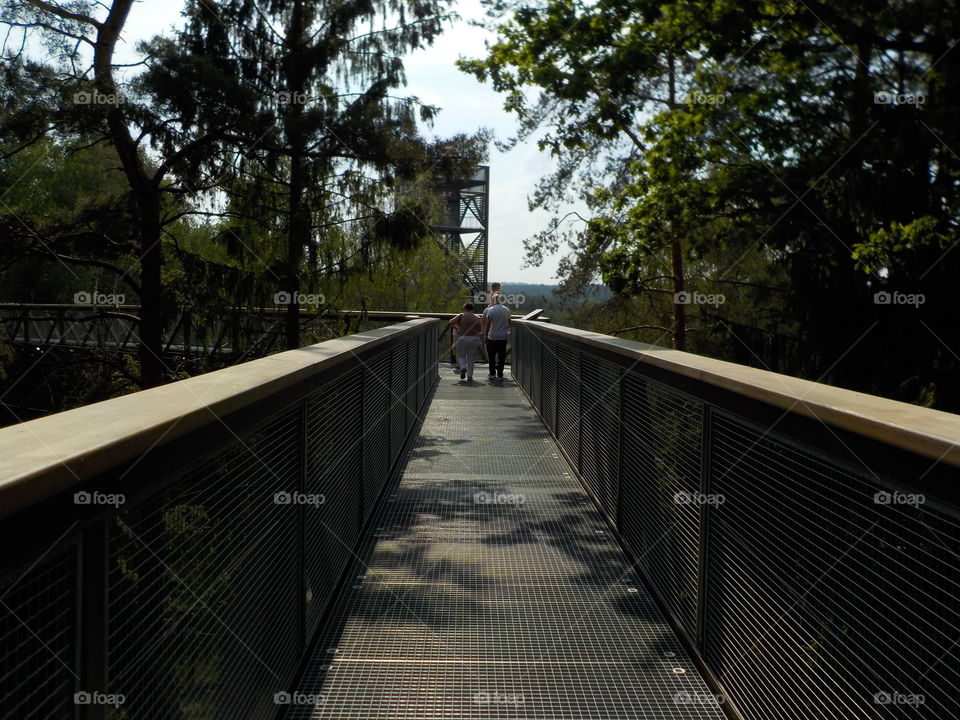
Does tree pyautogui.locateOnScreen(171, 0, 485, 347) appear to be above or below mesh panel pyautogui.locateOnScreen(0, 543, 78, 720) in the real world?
above

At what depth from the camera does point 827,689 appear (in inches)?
108

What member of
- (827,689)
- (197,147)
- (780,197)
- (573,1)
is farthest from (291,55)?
(827,689)

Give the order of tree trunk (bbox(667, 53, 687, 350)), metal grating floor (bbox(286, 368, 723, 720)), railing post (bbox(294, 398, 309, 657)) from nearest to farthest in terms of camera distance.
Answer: metal grating floor (bbox(286, 368, 723, 720)) < railing post (bbox(294, 398, 309, 657)) < tree trunk (bbox(667, 53, 687, 350))

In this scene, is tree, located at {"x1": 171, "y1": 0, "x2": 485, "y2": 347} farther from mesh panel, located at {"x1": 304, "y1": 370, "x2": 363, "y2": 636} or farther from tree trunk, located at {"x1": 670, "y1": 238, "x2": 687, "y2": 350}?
mesh panel, located at {"x1": 304, "y1": 370, "x2": 363, "y2": 636}

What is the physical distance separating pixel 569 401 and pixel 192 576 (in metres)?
6.59

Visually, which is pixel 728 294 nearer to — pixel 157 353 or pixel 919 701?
pixel 157 353

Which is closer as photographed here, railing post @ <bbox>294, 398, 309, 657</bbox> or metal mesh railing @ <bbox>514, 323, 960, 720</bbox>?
metal mesh railing @ <bbox>514, 323, 960, 720</bbox>

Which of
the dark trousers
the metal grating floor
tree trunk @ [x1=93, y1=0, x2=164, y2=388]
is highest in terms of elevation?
tree trunk @ [x1=93, y1=0, x2=164, y2=388]

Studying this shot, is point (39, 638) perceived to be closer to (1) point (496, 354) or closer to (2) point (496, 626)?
(2) point (496, 626)

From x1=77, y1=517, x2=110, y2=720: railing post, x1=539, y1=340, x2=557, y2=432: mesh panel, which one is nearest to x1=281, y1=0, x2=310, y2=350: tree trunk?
x1=539, y1=340, x2=557, y2=432: mesh panel

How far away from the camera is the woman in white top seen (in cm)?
1727

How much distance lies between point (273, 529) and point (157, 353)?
16.3 metres

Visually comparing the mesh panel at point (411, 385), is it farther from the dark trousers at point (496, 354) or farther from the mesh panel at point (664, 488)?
the dark trousers at point (496, 354)

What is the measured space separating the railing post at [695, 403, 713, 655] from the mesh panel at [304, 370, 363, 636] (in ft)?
5.60
